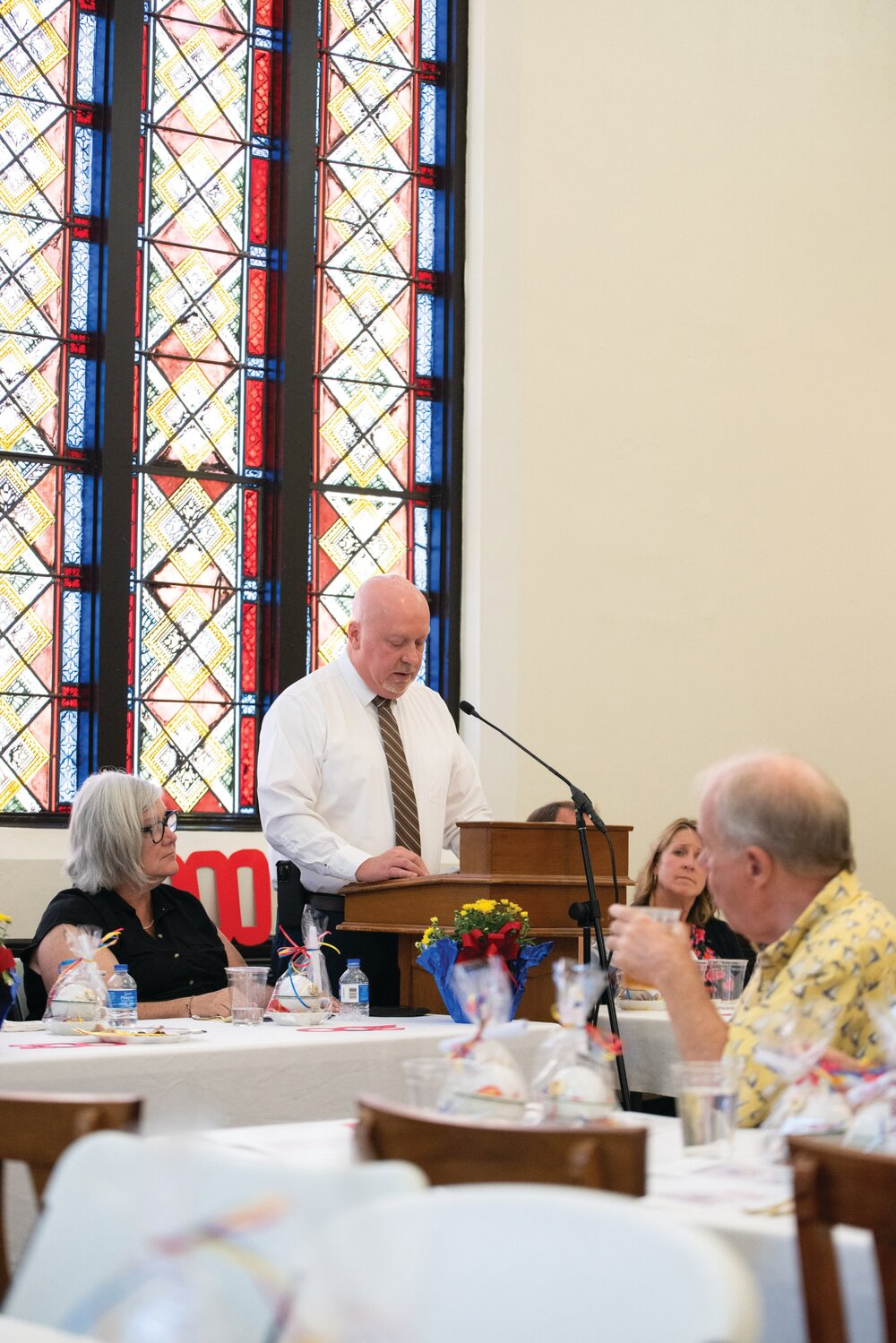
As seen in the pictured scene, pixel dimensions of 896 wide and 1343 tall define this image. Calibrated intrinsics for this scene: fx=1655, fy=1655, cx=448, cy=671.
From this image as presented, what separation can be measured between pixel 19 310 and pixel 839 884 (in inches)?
201

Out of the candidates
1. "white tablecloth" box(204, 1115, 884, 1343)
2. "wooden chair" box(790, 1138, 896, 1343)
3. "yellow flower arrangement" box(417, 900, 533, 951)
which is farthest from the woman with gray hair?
"wooden chair" box(790, 1138, 896, 1343)

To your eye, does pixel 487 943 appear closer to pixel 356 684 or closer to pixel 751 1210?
pixel 356 684

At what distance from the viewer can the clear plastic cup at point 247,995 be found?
150 inches

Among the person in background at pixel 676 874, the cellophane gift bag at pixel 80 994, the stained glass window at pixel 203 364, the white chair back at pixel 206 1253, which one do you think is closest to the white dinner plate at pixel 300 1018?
the cellophane gift bag at pixel 80 994

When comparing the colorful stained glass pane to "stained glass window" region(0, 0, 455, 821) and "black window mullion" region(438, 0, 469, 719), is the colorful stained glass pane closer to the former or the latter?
"stained glass window" region(0, 0, 455, 821)

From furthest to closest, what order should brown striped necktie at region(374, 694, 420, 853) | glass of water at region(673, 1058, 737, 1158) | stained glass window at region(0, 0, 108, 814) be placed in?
stained glass window at region(0, 0, 108, 814) < brown striped necktie at region(374, 694, 420, 853) < glass of water at region(673, 1058, 737, 1158)

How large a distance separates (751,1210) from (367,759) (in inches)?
125

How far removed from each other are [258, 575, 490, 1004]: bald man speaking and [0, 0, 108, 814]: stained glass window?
1949mm

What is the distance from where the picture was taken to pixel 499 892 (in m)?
4.10

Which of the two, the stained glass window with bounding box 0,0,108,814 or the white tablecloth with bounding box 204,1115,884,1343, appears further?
the stained glass window with bounding box 0,0,108,814

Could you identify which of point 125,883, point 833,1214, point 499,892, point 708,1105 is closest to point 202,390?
point 125,883

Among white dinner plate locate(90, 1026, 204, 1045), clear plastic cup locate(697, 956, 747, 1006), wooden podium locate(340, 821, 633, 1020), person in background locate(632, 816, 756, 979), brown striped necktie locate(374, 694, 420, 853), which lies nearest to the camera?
white dinner plate locate(90, 1026, 204, 1045)

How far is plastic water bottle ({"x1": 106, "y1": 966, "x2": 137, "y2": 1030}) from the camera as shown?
3707 millimetres

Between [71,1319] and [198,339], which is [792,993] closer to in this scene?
[71,1319]
